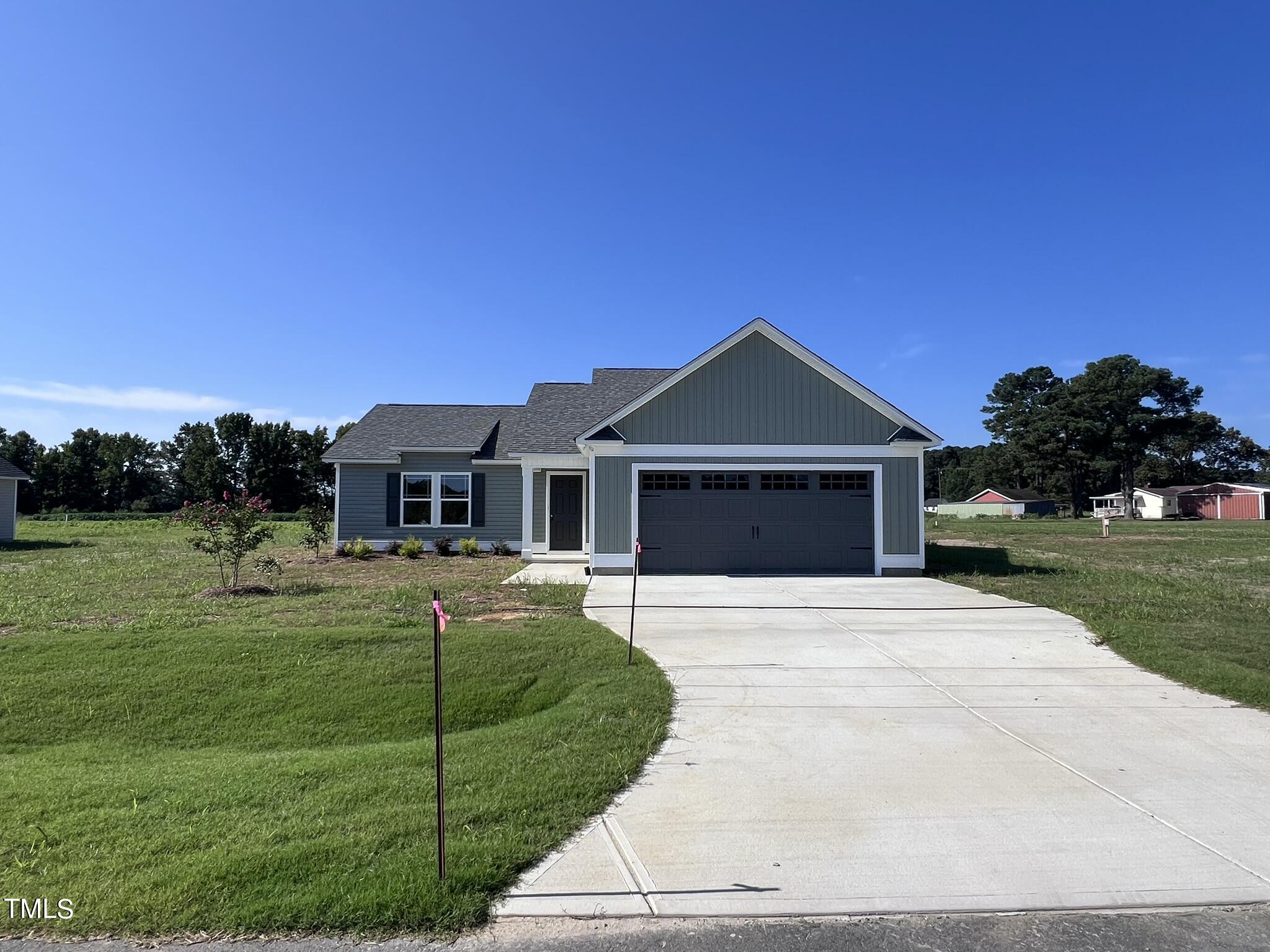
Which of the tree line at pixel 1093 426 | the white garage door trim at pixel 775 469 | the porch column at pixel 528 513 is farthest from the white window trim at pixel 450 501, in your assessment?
the tree line at pixel 1093 426

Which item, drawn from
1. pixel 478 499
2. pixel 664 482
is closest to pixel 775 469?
pixel 664 482

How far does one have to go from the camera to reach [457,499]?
2098 cm

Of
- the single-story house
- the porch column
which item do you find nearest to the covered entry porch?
the porch column

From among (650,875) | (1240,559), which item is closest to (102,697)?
(650,875)

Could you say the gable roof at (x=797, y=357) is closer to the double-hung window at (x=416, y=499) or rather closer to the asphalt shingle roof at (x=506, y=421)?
the asphalt shingle roof at (x=506, y=421)

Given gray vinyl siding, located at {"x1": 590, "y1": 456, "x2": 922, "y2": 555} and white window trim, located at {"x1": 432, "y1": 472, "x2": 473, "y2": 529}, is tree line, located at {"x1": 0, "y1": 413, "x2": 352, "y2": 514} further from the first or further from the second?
gray vinyl siding, located at {"x1": 590, "y1": 456, "x2": 922, "y2": 555}

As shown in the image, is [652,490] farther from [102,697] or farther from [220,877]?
[220,877]

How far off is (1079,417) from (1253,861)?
7444 centimetres

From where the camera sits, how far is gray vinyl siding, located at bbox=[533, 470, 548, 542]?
1970cm

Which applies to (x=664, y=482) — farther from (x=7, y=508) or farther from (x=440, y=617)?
(x=7, y=508)

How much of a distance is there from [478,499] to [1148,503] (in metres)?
75.7

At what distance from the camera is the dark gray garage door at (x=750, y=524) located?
53.3ft

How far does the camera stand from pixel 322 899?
3270 millimetres

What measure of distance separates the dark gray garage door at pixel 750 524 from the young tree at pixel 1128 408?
201 ft
